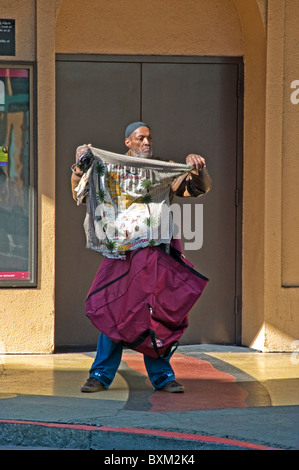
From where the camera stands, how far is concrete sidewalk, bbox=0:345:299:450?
17.4ft

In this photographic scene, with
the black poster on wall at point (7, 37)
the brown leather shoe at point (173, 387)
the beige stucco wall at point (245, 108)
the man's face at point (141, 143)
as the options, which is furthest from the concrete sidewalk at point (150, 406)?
the black poster on wall at point (7, 37)

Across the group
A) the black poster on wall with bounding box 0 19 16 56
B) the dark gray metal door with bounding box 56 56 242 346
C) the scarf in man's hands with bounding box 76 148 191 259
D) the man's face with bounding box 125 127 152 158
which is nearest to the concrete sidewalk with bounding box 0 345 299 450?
the dark gray metal door with bounding box 56 56 242 346

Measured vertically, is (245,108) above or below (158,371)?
above

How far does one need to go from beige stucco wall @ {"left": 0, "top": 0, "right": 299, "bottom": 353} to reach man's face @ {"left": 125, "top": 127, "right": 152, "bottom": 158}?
1809mm

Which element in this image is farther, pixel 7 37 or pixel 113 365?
pixel 7 37

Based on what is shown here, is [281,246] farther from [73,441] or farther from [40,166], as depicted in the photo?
[73,441]

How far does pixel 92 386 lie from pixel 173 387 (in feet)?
1.94

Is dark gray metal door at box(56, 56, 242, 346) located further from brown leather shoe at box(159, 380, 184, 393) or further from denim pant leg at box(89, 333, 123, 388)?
brown leather shoe at box(159, 380, 184, 393)

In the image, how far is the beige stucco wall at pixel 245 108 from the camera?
831cm

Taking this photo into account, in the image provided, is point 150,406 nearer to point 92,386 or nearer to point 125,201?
point 92,386

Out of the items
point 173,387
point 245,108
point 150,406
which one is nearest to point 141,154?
point 173,387

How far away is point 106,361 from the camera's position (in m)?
6.68

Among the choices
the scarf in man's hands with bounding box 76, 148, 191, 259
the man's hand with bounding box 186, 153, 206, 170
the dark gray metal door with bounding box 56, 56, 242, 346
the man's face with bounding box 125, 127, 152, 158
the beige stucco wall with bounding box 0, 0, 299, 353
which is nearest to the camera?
the man's hand with bounding box 186, 153, 206, 170

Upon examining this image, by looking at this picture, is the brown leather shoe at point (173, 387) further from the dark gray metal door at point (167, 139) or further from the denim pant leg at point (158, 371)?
the dark gray metal door at point (167, 139)
